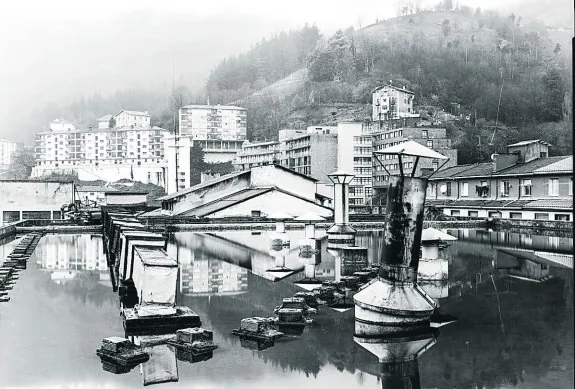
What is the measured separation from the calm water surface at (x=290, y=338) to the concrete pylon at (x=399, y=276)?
40 centimetres

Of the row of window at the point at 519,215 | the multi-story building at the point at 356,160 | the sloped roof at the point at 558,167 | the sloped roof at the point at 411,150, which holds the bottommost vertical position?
the row of window at the point at 519,215

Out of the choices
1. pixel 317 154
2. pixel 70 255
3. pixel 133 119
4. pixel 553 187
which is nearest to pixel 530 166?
pixel 553 187

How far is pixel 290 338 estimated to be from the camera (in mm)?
7309

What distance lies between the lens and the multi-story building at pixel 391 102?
112856mm

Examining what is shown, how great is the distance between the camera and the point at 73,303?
977 centimetres

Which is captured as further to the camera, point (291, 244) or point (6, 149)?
point (6, 149)

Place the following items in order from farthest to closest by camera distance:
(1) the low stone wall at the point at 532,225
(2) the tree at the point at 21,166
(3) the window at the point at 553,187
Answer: (2) the tree at the point at 21,166
(3) the window at the point at 553,187
(1) the low stone wall at the point at 532,225

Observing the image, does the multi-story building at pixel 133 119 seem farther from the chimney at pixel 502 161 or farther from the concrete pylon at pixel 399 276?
the concrete pylon at pixel 399 276

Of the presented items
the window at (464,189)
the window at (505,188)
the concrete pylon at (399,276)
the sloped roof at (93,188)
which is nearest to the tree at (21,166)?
the sloped roof at (93,188)

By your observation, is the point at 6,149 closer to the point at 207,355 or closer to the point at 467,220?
the point at 467,220

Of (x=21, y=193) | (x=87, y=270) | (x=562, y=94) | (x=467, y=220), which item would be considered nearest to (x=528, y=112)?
(x=562, y=94)

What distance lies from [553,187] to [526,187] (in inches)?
93.5

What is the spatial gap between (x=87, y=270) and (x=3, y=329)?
6311 millimetres

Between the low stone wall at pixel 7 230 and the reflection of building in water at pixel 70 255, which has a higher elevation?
the low stone wall at pixel 7 230
